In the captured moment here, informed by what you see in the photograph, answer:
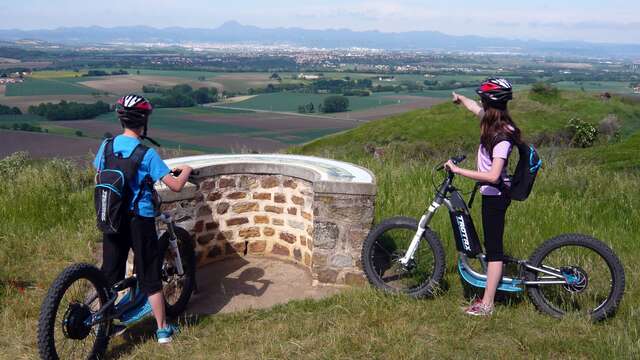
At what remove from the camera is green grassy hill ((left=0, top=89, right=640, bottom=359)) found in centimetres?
474

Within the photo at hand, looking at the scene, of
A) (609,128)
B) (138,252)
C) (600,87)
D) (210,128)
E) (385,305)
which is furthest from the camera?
(600,87)

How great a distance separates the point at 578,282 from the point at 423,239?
1.45 meters

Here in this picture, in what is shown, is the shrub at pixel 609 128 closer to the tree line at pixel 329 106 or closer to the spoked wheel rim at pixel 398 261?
the tree line at pixel 329 106

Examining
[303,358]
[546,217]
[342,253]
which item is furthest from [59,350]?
[546,217]

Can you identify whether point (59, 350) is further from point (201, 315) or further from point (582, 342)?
point (582, 342)

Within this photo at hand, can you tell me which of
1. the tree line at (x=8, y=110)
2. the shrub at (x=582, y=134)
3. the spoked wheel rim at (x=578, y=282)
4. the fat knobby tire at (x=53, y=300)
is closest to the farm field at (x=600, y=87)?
the shrub at (x=582, y=134)

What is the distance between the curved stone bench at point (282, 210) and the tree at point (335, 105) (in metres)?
49.3

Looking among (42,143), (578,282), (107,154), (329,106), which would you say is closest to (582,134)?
(329,106)

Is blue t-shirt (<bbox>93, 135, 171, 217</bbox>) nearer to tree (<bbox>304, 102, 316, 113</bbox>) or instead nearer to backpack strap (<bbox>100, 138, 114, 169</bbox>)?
backpack strap (<bbox>100, 138, 114, 169</bbox>)

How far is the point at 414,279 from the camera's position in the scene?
20.6ft

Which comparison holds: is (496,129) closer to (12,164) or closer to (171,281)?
(171,281)

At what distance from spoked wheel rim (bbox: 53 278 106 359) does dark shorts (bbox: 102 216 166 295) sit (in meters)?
0.21

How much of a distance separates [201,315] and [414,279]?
2.22 meters

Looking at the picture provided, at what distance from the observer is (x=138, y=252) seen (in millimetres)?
4980
